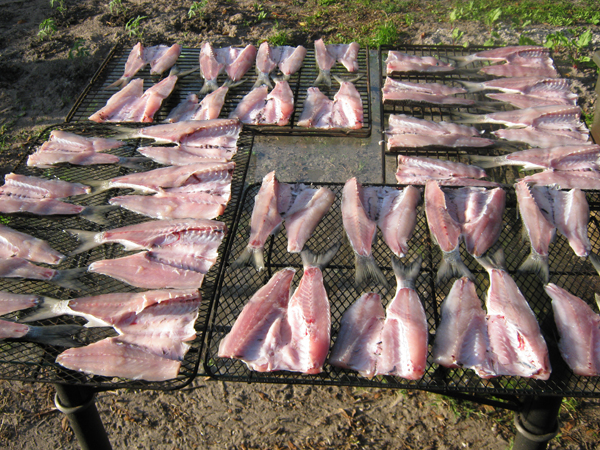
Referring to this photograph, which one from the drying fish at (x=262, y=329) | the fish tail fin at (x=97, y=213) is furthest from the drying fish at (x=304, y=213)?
the fish tail fin at (x=97, y=213)

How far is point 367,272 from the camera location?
330 centimetres

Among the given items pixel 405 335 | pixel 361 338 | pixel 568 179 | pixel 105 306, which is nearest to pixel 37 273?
pixel 105 306

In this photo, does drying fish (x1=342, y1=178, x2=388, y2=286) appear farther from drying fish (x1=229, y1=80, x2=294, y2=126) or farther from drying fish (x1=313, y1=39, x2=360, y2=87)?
drying fish (x1=313, y1=39, x2=360, y2=87)

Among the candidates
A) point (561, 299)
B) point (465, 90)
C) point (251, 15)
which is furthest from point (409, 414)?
point (251, 15)

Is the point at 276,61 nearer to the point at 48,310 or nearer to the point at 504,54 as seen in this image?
the point at 504,54

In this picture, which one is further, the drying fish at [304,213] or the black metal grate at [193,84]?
the black metal grate at [193,84]

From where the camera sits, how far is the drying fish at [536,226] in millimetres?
3350

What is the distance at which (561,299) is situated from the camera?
3.04 metres

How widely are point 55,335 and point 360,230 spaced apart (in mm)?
2451

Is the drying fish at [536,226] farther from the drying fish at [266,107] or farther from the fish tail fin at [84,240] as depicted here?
the fish tail fin at [84,240]

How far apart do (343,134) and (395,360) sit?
8.82ft

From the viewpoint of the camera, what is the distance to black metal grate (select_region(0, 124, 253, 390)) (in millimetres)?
2727

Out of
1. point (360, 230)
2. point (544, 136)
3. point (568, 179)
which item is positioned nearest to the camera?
point (360, 230)

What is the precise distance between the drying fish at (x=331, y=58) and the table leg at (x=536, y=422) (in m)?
4.31
